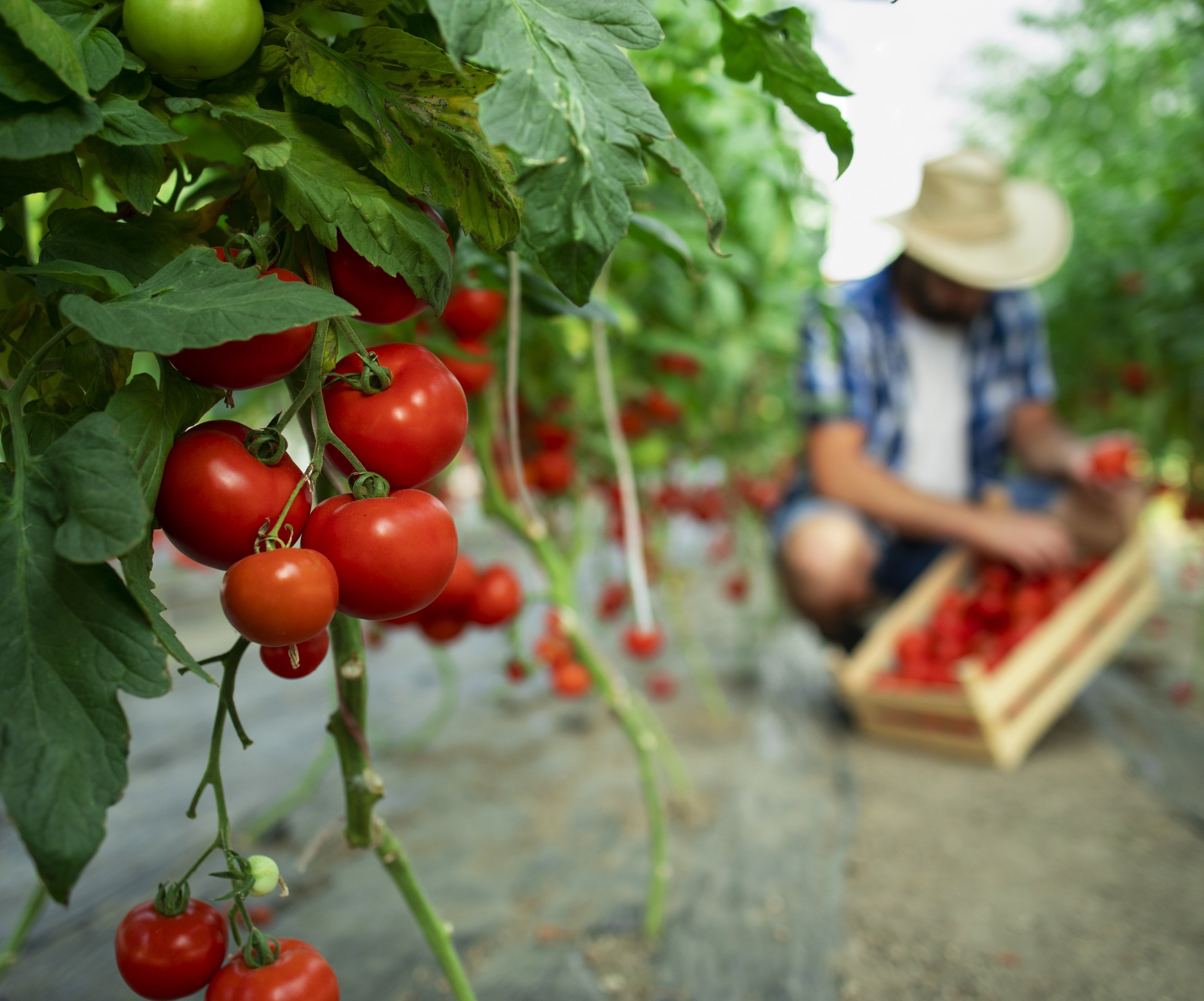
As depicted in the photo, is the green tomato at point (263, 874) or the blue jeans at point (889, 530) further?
the blue jeans at point (889, 530)

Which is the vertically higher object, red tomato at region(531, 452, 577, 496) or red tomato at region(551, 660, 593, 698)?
red tomato at region(531, 452, 577, 496)

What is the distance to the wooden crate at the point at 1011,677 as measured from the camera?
5.24ft

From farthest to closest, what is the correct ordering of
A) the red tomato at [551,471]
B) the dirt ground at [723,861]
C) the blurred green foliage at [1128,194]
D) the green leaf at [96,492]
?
the blurred green foliage at [1128,194]
the red tomato at [551,471]
the dirt ground at [723,861]
the green leaf at [96,492]

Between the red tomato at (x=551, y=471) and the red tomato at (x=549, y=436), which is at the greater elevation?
the red tomato at (x=549, y=436)

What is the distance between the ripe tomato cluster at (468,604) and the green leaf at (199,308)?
26.0 inches

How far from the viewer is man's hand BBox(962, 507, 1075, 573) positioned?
77.0 inches

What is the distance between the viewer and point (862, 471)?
2125mm

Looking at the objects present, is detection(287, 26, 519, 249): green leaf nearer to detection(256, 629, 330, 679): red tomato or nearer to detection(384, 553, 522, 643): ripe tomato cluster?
detection(256, 629, 330, 679): red tomato

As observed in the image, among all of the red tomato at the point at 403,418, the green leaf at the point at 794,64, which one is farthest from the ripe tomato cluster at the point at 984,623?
the red tomato at the point at 403,418

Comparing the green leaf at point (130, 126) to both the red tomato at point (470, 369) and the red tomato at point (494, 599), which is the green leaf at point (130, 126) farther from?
the red tomato at point (494, 599)

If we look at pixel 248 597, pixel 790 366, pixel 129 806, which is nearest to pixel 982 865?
pixel 248 597

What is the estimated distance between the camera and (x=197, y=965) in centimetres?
43

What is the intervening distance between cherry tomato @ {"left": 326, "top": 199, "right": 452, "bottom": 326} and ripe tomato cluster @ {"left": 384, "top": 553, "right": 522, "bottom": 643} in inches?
23.3

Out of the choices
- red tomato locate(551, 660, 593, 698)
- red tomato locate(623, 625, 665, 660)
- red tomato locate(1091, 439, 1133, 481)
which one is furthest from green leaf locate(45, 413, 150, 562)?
red tomato locate(1091, 439, 1133, 481)
